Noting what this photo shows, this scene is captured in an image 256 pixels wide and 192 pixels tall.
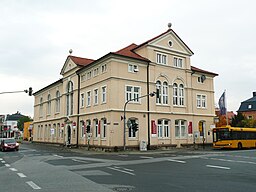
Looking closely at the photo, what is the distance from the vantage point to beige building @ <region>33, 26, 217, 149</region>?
106 feet


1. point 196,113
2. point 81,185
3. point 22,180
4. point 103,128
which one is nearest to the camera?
point 81,185

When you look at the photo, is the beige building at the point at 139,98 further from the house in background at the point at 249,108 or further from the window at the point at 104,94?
the house in background at the point at 249,108

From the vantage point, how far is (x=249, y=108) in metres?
85.8

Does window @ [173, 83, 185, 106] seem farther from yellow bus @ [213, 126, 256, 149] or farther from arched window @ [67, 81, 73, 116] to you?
arched window @ [67, 81, 73, 116]

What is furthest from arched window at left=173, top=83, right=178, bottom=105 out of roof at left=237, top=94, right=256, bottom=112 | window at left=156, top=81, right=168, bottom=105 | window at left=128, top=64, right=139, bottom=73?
roof at left=237, top=94, right=256, bottom=112

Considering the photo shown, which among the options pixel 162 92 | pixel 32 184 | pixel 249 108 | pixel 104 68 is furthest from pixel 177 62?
pixel 249 108

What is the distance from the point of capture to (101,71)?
3469cm

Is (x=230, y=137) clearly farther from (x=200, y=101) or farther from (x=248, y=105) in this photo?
(x=248, y=105)

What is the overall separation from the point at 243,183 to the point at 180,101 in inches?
1127

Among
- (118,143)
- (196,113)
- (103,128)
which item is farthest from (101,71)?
(196,113)

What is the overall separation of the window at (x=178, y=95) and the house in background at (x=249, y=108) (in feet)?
170

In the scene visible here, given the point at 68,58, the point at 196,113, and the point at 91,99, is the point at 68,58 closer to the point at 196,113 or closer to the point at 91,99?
the point at 91,99

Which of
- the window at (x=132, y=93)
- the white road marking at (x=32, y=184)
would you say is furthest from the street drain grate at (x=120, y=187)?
the window at (x=132, y=93)

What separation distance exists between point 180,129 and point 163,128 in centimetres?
304
